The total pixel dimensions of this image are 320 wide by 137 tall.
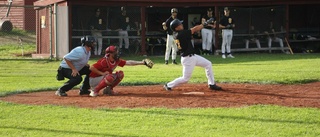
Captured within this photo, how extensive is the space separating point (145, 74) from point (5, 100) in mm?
6446

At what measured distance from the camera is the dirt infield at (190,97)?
10.6 metres

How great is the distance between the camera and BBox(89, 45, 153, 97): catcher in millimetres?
12219

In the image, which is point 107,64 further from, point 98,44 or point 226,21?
point 98,44

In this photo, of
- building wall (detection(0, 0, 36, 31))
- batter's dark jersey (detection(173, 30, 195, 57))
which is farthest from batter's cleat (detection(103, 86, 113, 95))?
building wall (detection(0, 0, 36, 31))

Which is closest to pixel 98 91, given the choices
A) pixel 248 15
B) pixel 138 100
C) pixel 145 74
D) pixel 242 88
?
pixel 138 100

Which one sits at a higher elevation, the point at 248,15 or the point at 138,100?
the point at 248,15

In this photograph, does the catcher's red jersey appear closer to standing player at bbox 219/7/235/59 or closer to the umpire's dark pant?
the umpire's dark pant

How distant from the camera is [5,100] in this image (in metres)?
11.4

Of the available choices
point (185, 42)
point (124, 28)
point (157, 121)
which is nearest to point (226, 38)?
point (124, 28)

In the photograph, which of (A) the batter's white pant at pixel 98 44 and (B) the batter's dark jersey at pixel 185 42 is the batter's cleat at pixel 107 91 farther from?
(A) the batter's white pant at pixel 98 44

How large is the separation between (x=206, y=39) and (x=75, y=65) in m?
13.8

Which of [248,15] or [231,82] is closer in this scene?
[231,82]

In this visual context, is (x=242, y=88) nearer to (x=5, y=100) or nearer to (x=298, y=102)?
(x=298, y=102)

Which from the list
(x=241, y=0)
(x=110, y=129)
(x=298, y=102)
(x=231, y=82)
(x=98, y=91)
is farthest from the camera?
(x=241, y=0)
